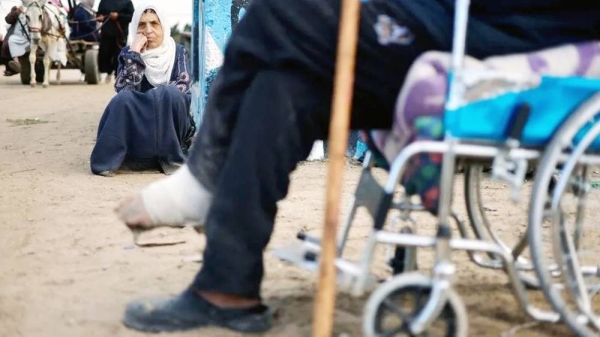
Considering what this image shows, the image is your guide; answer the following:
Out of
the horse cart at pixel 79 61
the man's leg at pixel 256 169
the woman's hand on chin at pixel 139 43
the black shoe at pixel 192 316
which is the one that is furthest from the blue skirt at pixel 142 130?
the horse cart at pixel 79 61

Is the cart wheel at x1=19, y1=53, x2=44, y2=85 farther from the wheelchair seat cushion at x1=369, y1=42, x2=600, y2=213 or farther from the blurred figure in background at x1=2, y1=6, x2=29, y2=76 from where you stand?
the wheelchair seat cushion at x1=369, y1=42, x2=600, y2=213

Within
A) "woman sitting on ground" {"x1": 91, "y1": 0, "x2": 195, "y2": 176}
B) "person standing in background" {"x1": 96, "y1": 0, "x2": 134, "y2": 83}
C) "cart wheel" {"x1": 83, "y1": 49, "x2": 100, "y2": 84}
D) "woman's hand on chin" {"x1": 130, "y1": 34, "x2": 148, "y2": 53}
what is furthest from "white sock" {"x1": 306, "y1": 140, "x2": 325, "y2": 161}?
"cart wheel" {"x1": 83, "y1": 49, "x2": 100, "y2": 84}

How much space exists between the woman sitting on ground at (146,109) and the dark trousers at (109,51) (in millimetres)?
8125

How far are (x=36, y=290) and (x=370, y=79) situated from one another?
4.44 feet

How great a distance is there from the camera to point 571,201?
2.12 m

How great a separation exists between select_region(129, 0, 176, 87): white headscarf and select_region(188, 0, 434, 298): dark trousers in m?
3.55

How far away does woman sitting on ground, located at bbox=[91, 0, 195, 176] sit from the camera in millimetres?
5309

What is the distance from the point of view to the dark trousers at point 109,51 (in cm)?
1363

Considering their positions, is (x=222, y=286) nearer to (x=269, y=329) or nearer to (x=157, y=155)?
(x=269, y=329)

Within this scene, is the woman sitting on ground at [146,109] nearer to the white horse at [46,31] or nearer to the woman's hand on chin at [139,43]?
the woman's hand on chin at [139,43]

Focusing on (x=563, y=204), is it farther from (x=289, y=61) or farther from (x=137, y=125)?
(x=137, y=125)

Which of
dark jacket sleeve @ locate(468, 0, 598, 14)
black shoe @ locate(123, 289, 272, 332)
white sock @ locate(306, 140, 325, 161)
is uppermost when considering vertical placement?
dark jacket sleeve @ locate(468, 0, 598, 14)

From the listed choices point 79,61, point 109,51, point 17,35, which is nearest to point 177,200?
point 109,51

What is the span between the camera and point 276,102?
198cm
